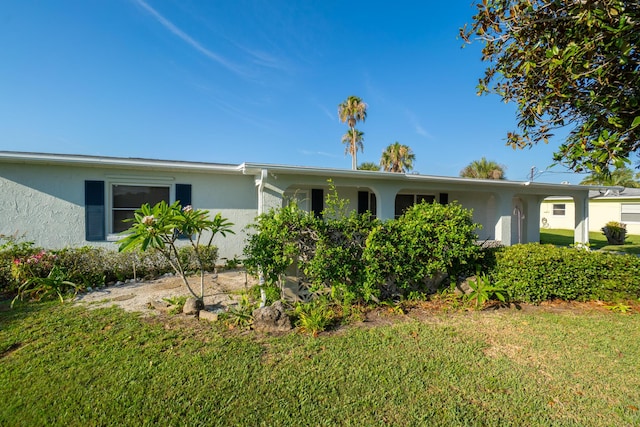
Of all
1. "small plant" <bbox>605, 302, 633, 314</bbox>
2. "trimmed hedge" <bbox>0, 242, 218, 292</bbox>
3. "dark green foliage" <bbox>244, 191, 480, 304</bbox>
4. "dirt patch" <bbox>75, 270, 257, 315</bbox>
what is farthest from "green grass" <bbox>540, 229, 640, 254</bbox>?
"trimmed hedge" <bbox>0, 242, 218, 292</bbox>

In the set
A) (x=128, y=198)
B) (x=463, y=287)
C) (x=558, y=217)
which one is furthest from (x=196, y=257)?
(x=558, y=217)

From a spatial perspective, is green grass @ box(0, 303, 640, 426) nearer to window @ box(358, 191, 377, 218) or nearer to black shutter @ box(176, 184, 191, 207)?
black shutter @ box(176, 184, 191, 207)

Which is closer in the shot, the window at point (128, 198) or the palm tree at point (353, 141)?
the window at point (128, 198)

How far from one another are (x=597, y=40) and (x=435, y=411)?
481cm

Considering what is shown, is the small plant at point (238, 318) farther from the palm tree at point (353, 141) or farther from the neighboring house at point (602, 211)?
the palm tree at point (353, 141)

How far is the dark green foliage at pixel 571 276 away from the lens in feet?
16.8

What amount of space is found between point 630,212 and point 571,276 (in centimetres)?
2281

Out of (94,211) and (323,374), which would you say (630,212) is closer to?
(323,374)

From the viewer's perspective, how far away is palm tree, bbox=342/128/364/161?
26000 millimetres

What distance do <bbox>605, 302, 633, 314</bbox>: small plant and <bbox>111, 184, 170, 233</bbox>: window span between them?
987 cm

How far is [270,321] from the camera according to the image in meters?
4.14

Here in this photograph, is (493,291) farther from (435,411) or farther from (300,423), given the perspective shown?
(300,423)

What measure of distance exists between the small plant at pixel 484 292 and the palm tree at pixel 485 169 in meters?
23.6

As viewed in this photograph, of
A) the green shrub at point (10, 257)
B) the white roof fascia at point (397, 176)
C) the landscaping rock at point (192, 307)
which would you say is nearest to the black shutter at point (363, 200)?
the white roof fascia at point (397, 176)
